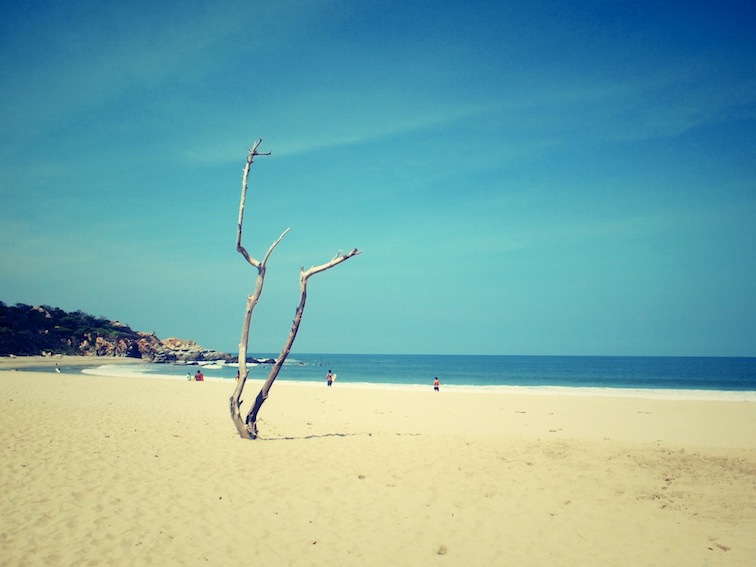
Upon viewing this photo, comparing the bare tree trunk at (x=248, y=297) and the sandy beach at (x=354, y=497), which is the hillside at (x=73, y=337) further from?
the bare tree trunk at (x=248, y=297)

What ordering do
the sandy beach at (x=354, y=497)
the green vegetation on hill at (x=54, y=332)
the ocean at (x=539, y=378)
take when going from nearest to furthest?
the sandy beach at (x=354, y=497), the ocean at (x=539, y=378), the green vegetation on hill at (x=54, y=332)

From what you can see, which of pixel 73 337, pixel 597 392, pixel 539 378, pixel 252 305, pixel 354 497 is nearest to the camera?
pixel 354 497

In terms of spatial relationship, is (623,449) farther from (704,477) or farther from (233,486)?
(233,486)

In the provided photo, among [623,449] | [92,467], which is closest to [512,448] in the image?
[623,449]

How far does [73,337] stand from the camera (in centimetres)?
9356

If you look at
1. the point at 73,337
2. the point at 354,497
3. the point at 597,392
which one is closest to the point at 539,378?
the point at 597,392

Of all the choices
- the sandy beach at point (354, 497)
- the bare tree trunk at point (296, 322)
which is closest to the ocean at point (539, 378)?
the sandy beach at point (354, 497)

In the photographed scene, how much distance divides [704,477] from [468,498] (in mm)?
5267

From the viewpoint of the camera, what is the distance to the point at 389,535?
6680mm

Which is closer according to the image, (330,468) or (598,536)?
(598,536)

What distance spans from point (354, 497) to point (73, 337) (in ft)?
344

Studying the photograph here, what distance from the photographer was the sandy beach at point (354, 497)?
6160mm

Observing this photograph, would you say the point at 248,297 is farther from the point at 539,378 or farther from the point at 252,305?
the point at 539,378

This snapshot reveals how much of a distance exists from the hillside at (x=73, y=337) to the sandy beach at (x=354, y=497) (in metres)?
83.3
